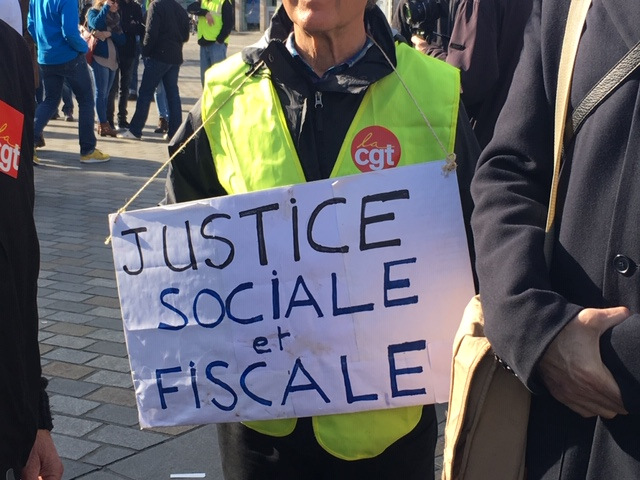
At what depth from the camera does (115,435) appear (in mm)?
3867

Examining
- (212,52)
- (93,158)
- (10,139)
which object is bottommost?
(93,158)

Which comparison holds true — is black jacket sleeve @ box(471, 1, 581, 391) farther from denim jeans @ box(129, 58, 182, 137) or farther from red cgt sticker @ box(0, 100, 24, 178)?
denim jeans @ box(129, 58, 182, 137)

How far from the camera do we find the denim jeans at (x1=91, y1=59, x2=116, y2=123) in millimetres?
10828

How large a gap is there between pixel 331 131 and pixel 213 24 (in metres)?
10.6

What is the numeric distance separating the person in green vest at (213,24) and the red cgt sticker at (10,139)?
416 inches

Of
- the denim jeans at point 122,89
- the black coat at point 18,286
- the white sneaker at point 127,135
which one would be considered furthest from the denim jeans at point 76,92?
the black coat at point 18,286

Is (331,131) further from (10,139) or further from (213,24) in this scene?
(213,24)

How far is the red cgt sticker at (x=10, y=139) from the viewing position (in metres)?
1.81

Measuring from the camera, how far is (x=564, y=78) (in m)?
1.60

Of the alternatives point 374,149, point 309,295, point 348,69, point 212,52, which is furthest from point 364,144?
point 212,52

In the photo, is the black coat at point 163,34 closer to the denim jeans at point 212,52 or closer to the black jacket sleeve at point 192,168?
the denim jeans at point 212,52

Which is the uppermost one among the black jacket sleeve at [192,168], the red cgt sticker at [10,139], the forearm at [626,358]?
the red cgt sticker at [10,139]

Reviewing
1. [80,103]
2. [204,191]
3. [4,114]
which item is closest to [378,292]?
[204,191]

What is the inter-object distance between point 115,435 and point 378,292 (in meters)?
2.18
